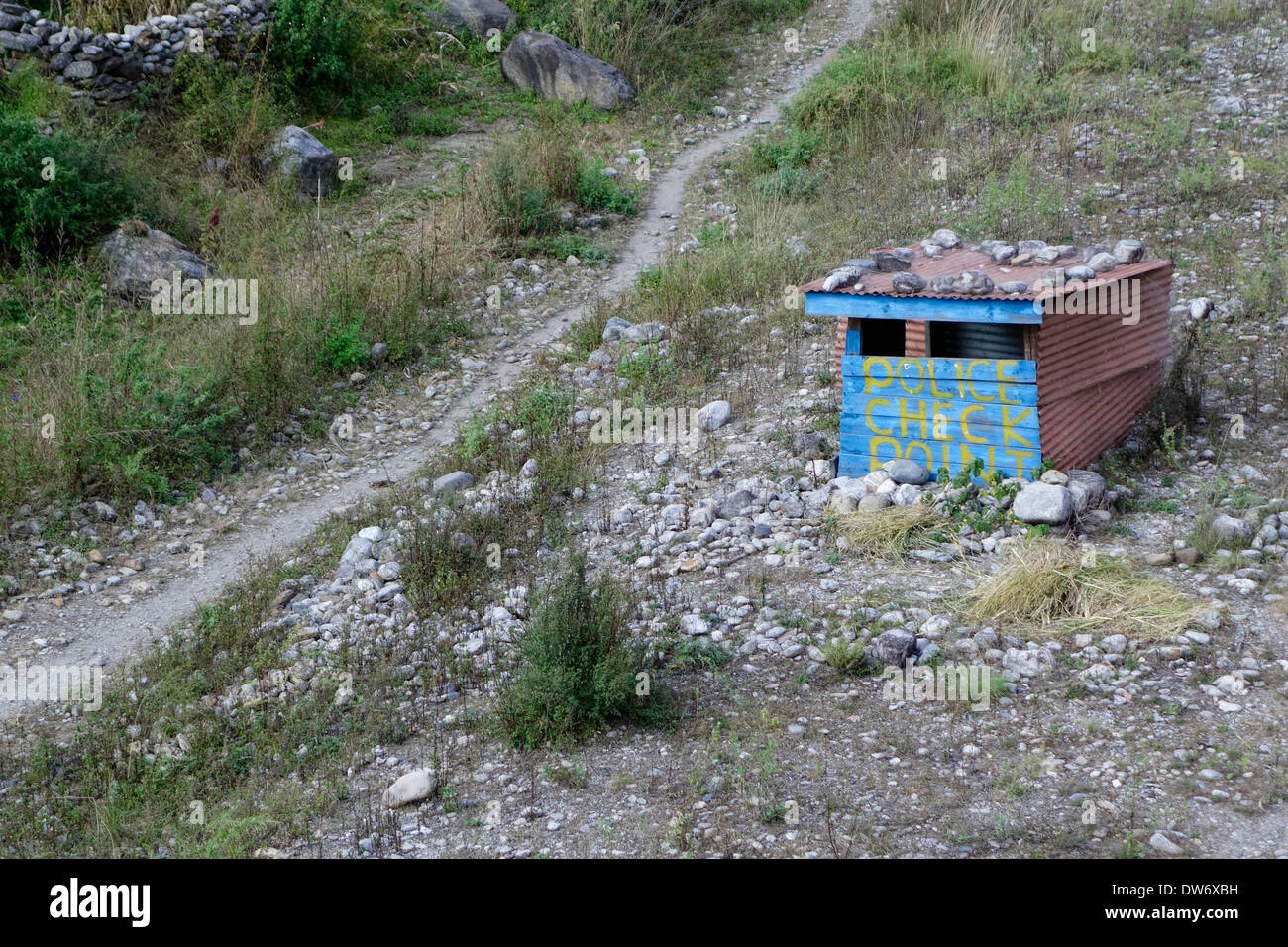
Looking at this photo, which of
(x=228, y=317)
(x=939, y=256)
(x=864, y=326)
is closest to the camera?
(x=864, y=326)

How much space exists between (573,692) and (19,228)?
782cm

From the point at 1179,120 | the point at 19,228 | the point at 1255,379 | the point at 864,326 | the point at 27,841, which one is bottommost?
the point at 27,841

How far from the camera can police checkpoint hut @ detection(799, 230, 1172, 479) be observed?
5.97 m

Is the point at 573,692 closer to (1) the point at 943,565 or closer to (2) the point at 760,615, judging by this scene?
(2) the point at 760,615

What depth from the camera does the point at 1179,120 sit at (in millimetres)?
10859

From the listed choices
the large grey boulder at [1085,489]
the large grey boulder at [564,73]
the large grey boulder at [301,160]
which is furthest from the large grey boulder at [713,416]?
the large grey boulder at [564,73]

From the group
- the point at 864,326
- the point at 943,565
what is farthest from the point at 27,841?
the point at 864,326

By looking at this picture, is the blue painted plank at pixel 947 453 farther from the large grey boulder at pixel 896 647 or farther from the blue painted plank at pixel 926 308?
the large grey boulder at pixel 896 647

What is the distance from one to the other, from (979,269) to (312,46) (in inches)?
403

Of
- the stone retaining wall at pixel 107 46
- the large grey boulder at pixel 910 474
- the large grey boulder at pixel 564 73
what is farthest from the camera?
the large grey boulder at pixel 564 73

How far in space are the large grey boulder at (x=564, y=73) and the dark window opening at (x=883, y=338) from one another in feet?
28.0

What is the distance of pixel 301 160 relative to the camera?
1177 cm

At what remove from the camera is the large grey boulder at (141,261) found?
9531 millimetres

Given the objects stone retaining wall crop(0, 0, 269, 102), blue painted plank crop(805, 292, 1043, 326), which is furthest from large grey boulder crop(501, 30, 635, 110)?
blue painted plank crop(805, 292, 1043, 326)
